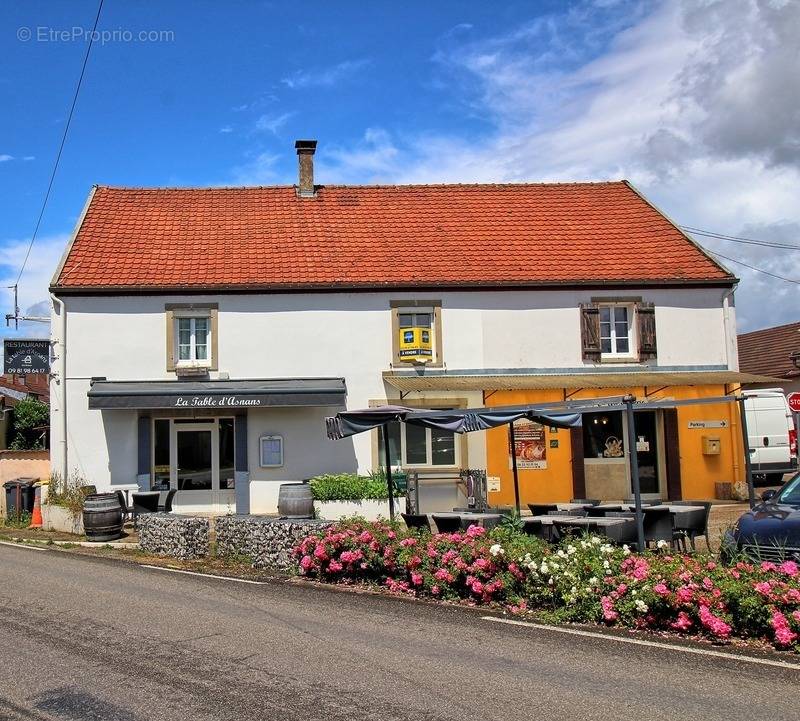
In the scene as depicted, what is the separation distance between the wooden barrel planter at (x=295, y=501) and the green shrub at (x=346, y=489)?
2028 millimetres

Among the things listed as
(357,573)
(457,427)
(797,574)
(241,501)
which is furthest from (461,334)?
(797,574)

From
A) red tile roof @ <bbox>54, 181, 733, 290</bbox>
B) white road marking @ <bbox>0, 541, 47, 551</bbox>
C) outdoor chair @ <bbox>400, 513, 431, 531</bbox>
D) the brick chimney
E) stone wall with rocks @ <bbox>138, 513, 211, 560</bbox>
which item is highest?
the brick chimney

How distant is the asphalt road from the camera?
5.61m

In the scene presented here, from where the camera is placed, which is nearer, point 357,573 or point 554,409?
point 357,573

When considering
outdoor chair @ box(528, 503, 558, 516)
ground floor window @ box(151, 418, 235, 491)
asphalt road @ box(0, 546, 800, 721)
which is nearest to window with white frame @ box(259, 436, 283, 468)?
ground floor window @ box(151, 418, 235, 491)

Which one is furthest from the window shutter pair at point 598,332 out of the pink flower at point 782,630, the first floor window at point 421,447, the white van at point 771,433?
the pink flower at point 782,630

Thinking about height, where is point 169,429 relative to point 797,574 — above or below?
above

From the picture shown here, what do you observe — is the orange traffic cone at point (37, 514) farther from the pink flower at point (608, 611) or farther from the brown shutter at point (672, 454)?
the brown shutter at point (672, 454)

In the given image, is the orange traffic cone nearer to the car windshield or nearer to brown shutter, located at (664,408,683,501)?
brown shutter, located at (664,408,683,501)

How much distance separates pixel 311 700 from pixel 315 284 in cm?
1345

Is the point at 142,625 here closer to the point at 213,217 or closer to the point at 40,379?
the point at 213,217

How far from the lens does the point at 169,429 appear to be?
18375 millimetres

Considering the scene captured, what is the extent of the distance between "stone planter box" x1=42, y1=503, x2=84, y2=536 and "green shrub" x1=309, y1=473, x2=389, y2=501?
433 centimetres

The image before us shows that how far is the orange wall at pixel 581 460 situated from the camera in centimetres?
1816
